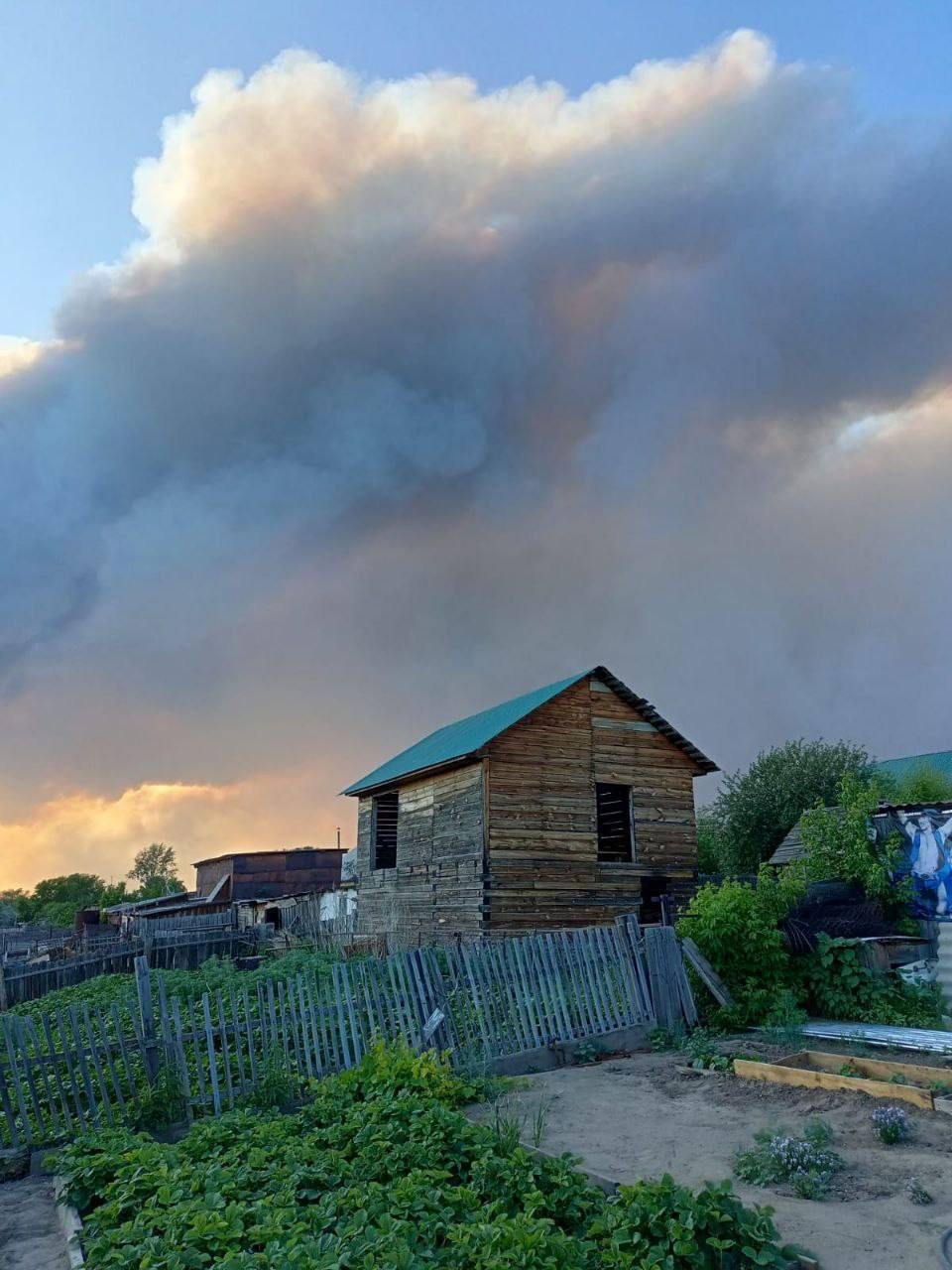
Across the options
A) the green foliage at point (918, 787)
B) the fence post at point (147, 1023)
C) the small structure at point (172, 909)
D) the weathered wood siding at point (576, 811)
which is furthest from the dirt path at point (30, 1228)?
the green foliage at point (918, 787)

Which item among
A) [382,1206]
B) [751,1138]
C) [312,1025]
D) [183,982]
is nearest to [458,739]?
[183,982]

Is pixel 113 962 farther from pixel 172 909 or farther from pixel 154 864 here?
pixel 154 864

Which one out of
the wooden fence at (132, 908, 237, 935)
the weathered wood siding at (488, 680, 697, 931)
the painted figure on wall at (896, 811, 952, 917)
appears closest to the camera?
the painted figure on wall at (896, 811, 952, 917)

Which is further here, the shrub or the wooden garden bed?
the wooden garden bed

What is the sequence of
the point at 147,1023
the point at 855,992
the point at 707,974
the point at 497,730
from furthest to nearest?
the point at 497,730 → the point at 855,992 → the point at 707,974 → the point at 147,1023

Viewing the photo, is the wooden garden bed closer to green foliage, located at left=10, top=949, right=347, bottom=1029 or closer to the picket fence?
the picket fence

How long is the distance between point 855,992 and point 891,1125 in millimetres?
7675

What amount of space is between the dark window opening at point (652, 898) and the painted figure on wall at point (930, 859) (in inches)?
274

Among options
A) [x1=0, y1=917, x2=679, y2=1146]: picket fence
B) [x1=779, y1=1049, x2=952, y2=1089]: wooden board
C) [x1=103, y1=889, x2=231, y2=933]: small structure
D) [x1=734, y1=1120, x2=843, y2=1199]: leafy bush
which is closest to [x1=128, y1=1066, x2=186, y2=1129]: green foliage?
[x1=0, y1=917, x2=679, y2=1146]: picket fence

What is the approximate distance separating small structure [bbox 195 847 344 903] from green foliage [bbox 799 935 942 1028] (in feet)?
140

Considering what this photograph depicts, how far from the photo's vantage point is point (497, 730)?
22156 millimetres

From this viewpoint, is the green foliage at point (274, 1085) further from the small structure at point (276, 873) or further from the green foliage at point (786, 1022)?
the small structure at point (276, 873)

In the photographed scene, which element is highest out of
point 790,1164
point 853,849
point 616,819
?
point 853,849

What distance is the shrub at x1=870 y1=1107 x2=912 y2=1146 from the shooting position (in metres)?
7.89
